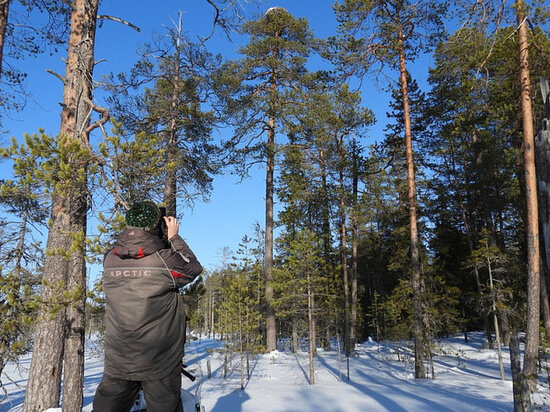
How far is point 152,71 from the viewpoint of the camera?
1298cm

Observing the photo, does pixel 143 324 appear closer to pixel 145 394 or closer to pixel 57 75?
pixel 145 394

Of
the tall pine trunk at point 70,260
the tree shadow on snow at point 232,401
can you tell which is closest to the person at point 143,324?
the tall pine trunk at point 70,260

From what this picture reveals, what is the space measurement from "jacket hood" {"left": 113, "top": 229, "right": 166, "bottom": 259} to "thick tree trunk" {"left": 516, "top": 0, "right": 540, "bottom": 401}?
10.0 metres

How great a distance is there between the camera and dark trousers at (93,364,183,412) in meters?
2.22

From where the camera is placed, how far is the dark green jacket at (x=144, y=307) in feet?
7.29

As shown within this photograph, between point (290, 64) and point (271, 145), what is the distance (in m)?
4.49

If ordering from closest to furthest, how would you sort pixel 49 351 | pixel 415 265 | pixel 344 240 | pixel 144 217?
1. pixel 144 217
2. pixel 49 351
3. pixel 415 265
4. pixel 344 240

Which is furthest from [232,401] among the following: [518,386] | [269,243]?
[269,243]

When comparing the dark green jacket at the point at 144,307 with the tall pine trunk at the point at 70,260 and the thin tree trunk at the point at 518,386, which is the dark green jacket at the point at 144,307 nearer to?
the tall pine trunk at the point at 70,260

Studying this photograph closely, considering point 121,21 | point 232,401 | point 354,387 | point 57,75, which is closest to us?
point 57,75

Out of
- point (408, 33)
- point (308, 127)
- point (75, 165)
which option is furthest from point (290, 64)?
point (75, 165)

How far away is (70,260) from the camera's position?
4070 millimetres

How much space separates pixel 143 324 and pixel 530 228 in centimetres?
1059

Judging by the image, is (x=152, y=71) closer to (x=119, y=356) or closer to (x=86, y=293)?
(x=86, y=293)
